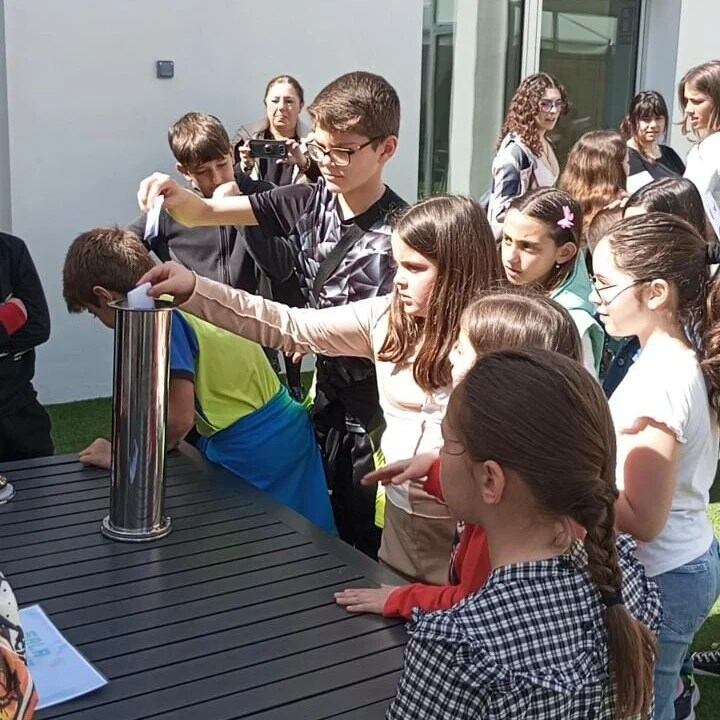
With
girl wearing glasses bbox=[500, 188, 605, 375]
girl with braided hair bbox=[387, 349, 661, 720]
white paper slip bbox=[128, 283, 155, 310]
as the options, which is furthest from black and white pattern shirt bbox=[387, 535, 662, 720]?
girl wearing glasses bbox=[500, 188, 605, 375]

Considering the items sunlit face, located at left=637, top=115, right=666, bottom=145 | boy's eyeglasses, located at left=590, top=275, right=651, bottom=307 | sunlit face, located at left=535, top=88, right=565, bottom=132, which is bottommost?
boy's eyeglasses, located at left=590, top=275, right=651, bottom=307

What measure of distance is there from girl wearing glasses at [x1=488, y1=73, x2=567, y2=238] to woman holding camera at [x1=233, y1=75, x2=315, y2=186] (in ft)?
3.26

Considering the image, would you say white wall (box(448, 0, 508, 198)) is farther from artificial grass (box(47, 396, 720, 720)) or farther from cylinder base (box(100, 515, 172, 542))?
cylinder base (box(100, 515, 172, 542))

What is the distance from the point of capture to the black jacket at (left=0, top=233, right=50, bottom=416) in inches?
118

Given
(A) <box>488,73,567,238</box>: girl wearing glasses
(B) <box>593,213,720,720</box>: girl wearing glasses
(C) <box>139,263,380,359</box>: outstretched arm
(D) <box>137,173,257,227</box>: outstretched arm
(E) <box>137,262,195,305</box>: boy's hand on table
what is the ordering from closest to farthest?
(B) <box>593,213,720,720</box>: girl wearing glasses
(E) <box>137,262,195,305</box>: boy's hand on table
(C) <box>139,263,380,359</box>: outstretched arm
(D) <box>137,173,257,227</box>: outstretched arm
(A) <box>488,73,567,238</box>: girl wearing glasses

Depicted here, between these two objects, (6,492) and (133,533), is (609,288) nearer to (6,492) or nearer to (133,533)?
(133,533)

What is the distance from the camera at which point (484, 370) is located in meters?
1.36

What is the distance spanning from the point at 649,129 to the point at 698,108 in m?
1.50

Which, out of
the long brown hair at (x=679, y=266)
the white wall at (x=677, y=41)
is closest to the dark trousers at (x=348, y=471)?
the long brown hair at (x=679, y=266)

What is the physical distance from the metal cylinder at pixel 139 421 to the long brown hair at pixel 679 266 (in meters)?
0.92

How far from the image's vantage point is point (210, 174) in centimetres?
388

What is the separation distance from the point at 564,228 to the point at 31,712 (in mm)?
2350

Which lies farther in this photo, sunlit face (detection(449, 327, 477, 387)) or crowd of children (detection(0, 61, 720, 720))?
sunlit face (detection(449, 327, 477, 387))

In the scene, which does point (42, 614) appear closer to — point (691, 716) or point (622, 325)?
point (622, 325)
